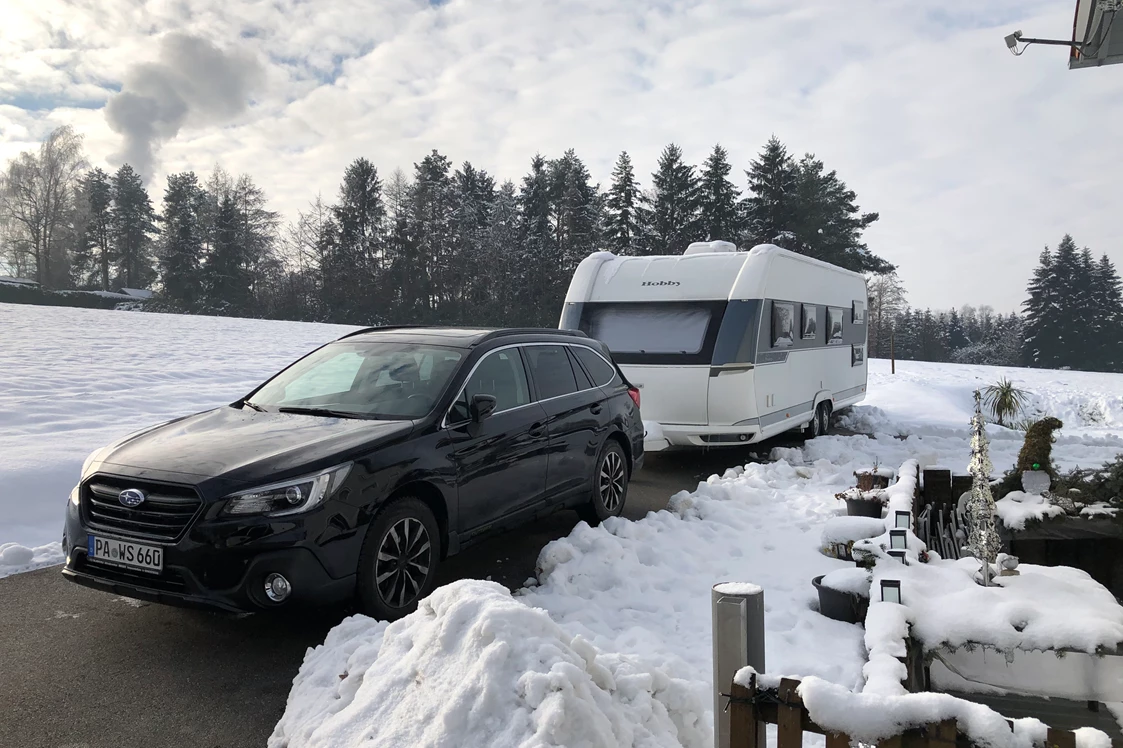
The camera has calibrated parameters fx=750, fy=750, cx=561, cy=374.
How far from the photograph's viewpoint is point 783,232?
4506 centimetres

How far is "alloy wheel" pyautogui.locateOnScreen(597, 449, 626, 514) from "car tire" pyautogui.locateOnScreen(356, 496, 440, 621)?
2.31 metres

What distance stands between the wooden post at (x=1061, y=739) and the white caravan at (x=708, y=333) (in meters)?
7.37

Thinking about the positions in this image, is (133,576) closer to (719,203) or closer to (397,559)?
(397,559)

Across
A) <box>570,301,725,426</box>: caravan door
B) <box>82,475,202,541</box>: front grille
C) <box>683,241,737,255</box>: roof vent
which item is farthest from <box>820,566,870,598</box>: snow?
<box>683,241,737,255</box>: roof vent

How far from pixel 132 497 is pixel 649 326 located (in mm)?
7175

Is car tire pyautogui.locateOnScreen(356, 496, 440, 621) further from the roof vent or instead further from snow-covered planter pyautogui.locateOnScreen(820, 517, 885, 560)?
the roof vent

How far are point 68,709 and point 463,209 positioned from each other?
4998cm

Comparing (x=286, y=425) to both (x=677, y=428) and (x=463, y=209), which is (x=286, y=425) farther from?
(x=463, y=209)

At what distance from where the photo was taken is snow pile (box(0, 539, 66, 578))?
17.5 ft

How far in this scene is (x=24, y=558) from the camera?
546cm

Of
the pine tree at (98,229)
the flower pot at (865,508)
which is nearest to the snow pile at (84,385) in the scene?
the flower pot at (865,508)

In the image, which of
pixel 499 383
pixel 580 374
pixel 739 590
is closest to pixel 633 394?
pixel 580 374

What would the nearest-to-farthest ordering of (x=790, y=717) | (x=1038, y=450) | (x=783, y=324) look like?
1. (x=790, y=717)
2. (x=1038, y=450)
3. (x=783, y=324)

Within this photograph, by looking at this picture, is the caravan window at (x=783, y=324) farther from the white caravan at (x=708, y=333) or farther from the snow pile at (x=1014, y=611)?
the snow pile at (x=1014, y=611)
